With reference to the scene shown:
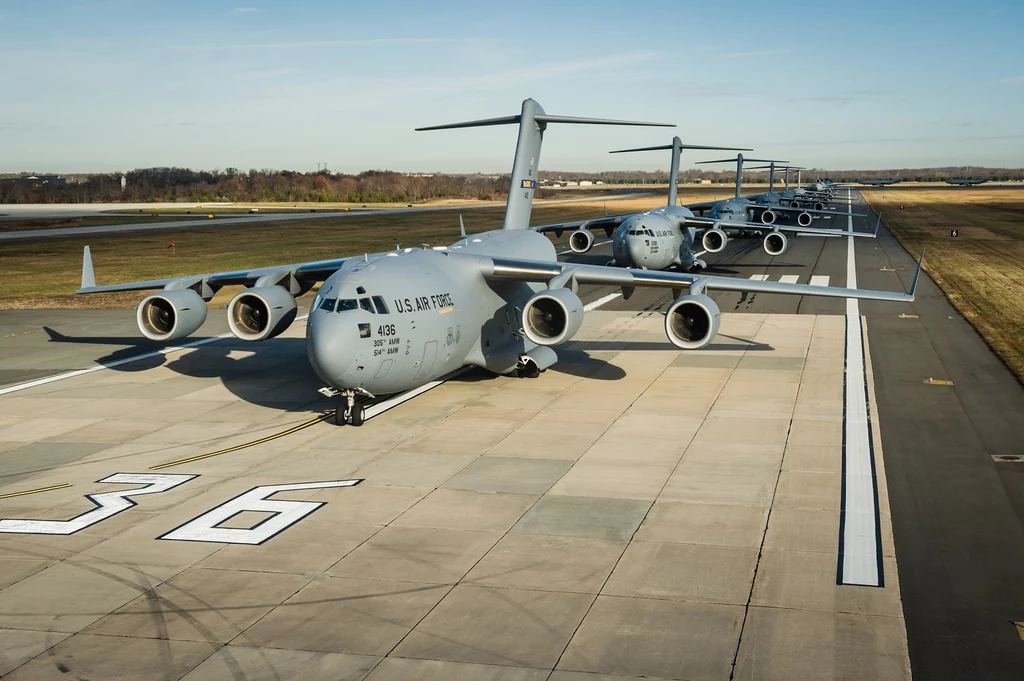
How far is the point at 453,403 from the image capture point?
21594 mm

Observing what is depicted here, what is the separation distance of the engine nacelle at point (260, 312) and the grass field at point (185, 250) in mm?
19418

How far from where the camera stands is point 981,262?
53.4 m

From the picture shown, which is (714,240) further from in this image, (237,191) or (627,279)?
(237,191)

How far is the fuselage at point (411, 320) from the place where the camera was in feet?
59.5

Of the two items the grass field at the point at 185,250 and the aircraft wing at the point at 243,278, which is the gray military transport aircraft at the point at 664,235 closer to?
the grass field at the point at 185,250

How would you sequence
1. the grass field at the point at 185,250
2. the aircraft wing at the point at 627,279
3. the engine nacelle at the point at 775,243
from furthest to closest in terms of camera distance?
1. the engine nacelle at the point at 775,243
2. the grass field at the point at 185,250
3. the aircraft wing at the point at 627,279

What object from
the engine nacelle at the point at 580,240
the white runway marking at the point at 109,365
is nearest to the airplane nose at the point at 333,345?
the white runway marking at the point at 109,365

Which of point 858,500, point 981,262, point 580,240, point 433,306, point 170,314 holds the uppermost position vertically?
point 433,306

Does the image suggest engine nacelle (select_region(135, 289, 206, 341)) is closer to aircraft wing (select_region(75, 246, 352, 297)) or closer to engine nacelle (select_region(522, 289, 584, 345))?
aircraft wing (select_region(75, 246, 352, 297))

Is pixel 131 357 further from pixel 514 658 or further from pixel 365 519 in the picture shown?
pixel 514 658

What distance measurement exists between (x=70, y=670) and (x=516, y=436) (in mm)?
10311

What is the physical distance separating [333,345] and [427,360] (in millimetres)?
2717

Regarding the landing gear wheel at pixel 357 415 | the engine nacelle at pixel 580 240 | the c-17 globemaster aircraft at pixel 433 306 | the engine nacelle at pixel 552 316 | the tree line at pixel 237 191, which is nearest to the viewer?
the c-17 globemaster aircraft at pixel 433 306

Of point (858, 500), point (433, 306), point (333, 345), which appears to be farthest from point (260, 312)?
point (858, 500)
